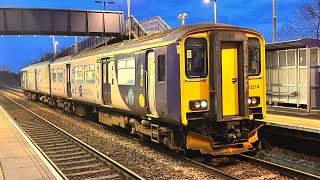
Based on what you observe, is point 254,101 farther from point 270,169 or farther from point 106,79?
point 106,79

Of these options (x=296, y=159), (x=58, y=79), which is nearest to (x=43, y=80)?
(x=58, y=79)

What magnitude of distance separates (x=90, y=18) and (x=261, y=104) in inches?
1156

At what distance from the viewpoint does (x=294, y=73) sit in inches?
587

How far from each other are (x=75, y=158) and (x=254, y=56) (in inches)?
214

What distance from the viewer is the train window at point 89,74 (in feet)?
52.6

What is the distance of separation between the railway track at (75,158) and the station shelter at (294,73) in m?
7.39

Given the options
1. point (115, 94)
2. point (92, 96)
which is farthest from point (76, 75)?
point (115, 94)

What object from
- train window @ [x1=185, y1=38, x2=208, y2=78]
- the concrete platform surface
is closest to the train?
train window @ [x1=185, y1=38, x2=208, y2=78]

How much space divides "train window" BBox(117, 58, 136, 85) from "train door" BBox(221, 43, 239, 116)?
10.2 feet

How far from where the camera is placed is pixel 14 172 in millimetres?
8492

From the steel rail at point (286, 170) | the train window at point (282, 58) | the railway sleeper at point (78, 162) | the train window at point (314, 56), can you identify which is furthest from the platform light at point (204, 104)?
the train window at point (282, 58)

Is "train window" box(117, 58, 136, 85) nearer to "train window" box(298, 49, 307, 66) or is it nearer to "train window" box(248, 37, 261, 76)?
"train window" box(248, 37, 261, 76)

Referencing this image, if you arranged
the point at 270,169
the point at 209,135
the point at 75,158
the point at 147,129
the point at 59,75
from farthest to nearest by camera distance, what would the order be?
1. the point at 59,75
2. the point at 147,129
3. the point at 75,158
4. the point at 209,135
5. the point at 270,169

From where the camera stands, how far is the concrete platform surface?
1003 cm
